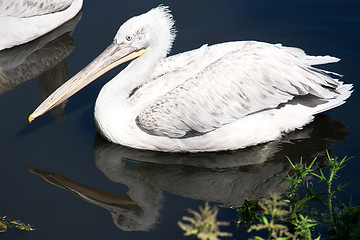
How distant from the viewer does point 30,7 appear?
6359mm

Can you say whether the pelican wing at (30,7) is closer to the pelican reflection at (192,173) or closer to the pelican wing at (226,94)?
the pelican reflection at (192,173)

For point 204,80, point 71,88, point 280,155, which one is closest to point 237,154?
point 280,155

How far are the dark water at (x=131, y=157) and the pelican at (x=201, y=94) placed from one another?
19cm

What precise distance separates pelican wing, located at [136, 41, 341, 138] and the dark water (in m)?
0.36

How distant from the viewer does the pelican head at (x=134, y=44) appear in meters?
4.63

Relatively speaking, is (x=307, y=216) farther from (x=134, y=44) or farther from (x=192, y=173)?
(x=134, y=44)

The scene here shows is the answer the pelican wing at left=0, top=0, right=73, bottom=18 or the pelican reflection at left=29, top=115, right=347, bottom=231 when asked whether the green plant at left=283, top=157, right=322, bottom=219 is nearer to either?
the pelican reflection at left=29, top=115, right=347, bottom=231

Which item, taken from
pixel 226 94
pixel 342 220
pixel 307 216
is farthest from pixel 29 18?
pixel 342 220

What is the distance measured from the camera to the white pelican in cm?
628

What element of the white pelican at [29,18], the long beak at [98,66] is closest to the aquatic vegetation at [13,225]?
the long beak at [98,66]

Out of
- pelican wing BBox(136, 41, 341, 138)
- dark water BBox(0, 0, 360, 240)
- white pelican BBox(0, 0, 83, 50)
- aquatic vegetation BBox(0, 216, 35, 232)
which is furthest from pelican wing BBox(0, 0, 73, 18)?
aquatic vegetation BBox(0, 216, 35, 232)

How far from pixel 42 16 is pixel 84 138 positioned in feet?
6.49

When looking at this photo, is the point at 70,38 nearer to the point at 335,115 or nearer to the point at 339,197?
the point at 335,115

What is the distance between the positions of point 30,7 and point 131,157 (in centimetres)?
241
